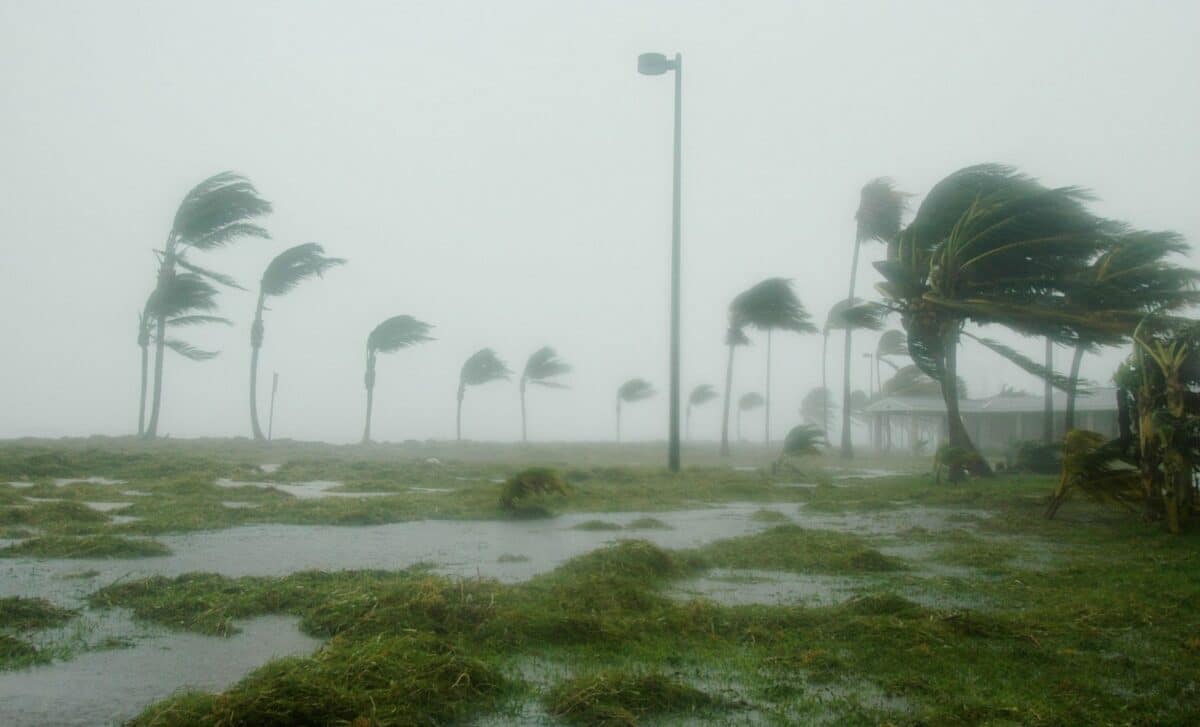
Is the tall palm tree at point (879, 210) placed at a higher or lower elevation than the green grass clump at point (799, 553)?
higher

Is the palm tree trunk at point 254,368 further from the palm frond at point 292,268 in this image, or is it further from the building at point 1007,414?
the building at point 1007,414

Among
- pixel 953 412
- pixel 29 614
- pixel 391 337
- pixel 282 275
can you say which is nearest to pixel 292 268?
pixel 282 275

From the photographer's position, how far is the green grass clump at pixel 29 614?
15.8ft

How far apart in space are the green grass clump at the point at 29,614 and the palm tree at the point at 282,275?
2675cm

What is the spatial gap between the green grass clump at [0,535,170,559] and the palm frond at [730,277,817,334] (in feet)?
98.8


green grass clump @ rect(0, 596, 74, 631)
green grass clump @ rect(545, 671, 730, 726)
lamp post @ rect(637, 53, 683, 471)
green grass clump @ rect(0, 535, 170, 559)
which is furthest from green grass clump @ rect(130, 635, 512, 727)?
lamp post @ rect(637, 53, 683, 471)

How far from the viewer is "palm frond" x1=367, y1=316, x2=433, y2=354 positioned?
41.0 metres

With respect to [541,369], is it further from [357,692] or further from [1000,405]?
[357,692]

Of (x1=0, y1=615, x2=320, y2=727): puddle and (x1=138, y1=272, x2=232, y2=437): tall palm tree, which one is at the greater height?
(x1=138, y1=272, x2=232, y2=437): tall palm tree

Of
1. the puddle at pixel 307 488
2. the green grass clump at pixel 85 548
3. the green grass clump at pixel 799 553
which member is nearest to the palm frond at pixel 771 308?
the puddle at pixel 307 488

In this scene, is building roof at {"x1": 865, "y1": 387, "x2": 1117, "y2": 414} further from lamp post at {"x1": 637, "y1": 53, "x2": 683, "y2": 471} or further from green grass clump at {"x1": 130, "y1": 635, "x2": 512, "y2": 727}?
green grass clump at {"x1": 130, "y1": 635, "x2": 512, "y2": 727}

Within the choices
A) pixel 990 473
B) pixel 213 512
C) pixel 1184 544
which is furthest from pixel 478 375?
pixel 1184 544

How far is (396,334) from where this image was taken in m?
41.6

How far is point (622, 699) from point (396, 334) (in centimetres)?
3929
